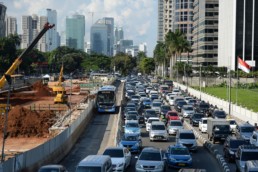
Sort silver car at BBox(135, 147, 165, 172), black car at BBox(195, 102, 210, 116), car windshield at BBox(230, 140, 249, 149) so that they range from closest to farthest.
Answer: silver car at BBox(135, 147, 165, 172) < car windshield at BBox(230, 140, 249, 149) < black car at BBox(195, 102, 210, 116)

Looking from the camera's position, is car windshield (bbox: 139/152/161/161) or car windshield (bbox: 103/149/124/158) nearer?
car windshield (bbox: 139/152/161/161)

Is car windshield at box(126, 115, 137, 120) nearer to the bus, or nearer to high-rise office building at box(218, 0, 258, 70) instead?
the bus

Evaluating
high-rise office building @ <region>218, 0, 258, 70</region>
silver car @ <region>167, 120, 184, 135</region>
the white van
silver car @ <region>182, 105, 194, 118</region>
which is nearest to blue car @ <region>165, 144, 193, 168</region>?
the white van

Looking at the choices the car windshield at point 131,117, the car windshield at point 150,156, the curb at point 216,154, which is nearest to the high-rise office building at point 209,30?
the car windshield at point 131,117

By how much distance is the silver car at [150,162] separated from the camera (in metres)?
25.2

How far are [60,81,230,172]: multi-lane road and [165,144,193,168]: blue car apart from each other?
45.5 inches

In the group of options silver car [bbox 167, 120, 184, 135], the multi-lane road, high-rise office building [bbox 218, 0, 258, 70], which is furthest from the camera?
high-rise office building [bbox 218, 0, 258, 70]

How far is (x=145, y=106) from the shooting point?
6600cm

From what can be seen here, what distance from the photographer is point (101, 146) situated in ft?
124

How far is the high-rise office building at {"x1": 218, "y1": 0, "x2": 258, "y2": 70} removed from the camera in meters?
132

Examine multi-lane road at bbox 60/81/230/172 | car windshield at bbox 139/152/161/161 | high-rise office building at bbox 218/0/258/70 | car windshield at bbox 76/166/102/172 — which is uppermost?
high-rise office building at bbox 218/0/258/70

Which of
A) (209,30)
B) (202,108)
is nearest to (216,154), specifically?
(202,108)

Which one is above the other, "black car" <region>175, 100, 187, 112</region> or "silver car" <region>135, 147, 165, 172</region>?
"black car" <region>175, 100, 187, 112</region>

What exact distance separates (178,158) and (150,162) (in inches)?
110
